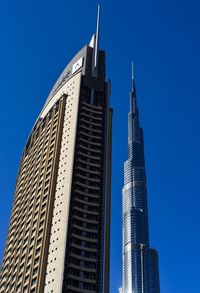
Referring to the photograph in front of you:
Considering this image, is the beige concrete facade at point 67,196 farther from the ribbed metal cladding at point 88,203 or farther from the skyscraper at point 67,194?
the skyscraper at point 67,194

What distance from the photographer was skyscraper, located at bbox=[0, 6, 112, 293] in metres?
94.8

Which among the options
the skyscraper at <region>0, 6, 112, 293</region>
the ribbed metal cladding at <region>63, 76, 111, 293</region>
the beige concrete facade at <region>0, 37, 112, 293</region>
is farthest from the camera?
the skyscraper at <region>0, 6, 112, 293</region>

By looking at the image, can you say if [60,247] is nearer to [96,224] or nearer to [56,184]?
[96,224]

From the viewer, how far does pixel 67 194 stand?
335ft

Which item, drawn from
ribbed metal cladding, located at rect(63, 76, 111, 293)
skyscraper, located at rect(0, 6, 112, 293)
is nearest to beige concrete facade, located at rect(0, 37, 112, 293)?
ribbed metal cladding, located at rect(63, 76, 111, 293)

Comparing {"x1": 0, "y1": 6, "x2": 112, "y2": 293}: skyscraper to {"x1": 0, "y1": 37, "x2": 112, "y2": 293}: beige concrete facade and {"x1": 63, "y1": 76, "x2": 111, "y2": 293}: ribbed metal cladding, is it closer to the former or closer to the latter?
{"x1": 63, "y1": 76, "x2": 111, "y2": 293}: ribbed metal cladding

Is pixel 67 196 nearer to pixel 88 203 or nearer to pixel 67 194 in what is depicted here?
pixel 67 194

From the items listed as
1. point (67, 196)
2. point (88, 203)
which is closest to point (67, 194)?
point (67, 196)

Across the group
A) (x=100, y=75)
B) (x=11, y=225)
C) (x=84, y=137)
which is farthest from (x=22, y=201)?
(x=100, y=75)

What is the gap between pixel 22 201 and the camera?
127 meters

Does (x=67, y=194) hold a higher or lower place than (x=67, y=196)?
higher

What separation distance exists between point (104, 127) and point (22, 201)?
3193 centimetres

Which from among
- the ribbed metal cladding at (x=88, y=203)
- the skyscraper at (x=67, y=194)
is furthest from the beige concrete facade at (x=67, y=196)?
the skyscraper at (x=67, y=194)

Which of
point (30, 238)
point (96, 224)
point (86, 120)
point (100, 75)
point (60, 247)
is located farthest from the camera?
point (100, 75)
